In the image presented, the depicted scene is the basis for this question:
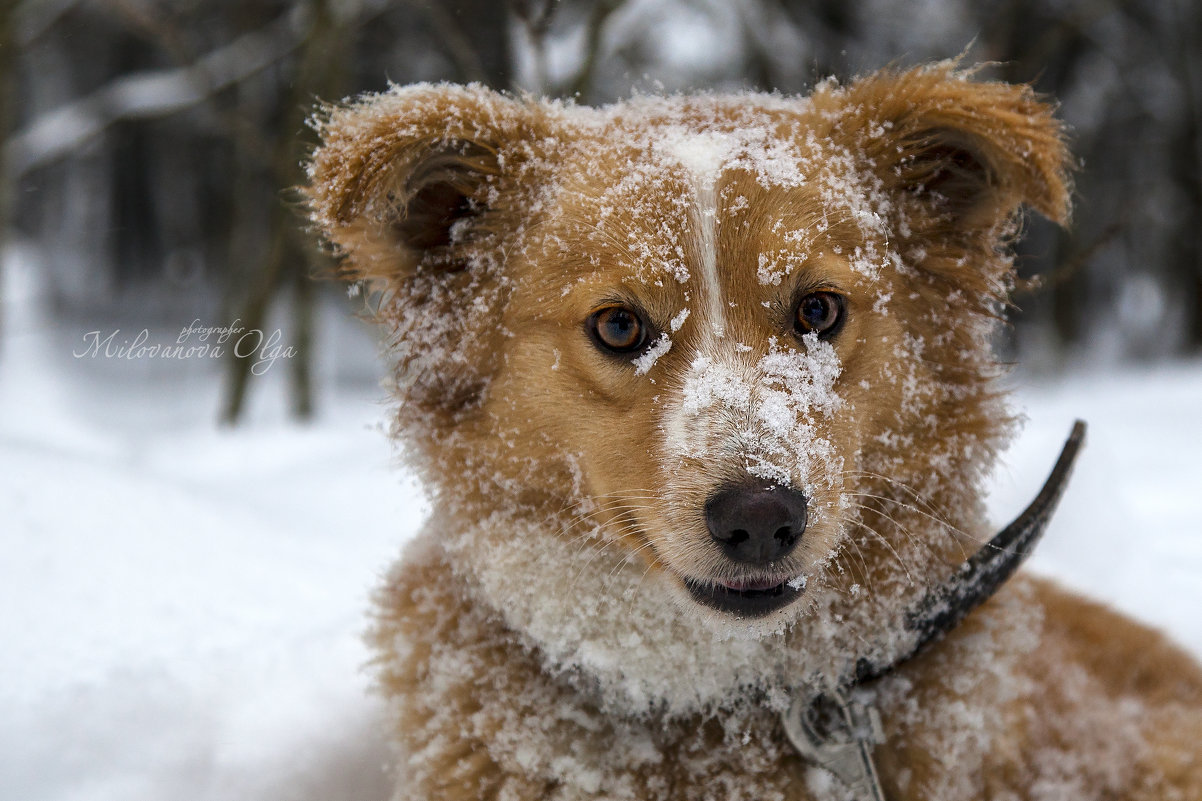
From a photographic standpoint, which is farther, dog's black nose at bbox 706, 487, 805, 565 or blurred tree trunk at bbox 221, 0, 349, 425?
blurred tree trunk at bbox 221, 0, 349, 425

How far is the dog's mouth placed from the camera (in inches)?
69.7

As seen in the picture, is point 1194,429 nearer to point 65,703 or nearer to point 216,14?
point 65,703

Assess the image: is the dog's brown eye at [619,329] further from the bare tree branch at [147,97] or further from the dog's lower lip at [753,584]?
the bare tree branch at [147,97]

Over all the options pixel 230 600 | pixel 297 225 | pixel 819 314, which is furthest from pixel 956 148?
pixel 297 225

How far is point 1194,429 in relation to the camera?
236 inches

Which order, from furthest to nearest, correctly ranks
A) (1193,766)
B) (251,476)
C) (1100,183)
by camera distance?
(1100,183) < (251,476) < (1193,766)

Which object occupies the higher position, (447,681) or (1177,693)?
(447,681)

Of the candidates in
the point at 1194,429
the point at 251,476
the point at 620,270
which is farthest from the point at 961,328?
the point at 251,476

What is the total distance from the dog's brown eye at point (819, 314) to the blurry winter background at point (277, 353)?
0.57 metres

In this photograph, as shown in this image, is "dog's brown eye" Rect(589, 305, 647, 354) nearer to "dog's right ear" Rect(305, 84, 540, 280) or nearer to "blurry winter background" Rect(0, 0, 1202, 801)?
Result: "dog's right ear" Rect(305, 84, 540, 280)

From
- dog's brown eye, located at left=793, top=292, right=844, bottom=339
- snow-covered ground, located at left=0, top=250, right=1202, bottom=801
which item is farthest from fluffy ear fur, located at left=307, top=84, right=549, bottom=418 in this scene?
A: dog's brown eye, located at left=793, top=292, right=844, bottom=339

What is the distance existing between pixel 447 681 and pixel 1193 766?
69.8 inches

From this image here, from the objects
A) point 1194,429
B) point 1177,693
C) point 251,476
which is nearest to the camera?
point 1177,693

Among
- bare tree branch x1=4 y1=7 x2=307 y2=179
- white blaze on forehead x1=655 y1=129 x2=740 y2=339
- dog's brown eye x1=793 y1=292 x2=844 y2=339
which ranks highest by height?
bare tree branch x1=4 y1=7 x2=307 y2=179
